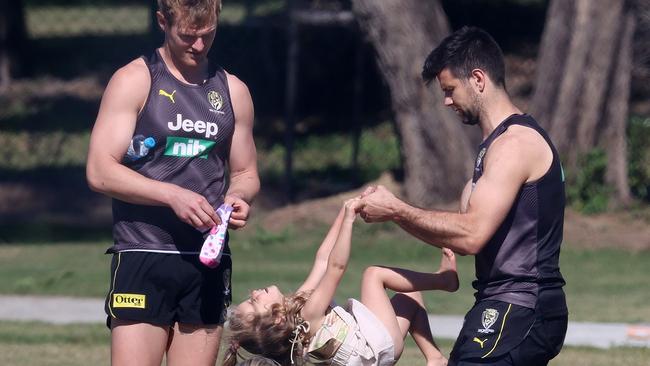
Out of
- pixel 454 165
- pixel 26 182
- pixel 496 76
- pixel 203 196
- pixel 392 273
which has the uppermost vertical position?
pixel 496 76

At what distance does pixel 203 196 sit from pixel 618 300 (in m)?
5.95

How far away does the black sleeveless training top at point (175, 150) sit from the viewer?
4.55 metres

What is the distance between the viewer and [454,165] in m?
12.5

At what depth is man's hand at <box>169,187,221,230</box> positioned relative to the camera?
4.41m

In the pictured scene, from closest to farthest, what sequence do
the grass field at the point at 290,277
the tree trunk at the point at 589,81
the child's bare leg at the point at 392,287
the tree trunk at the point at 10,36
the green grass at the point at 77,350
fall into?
1. the child's bare leg at the point at 392,287
2. the green grass at the point at 77,350
3. the grass field at the point at 290,277
4. the tree trunk at the point at 589,81
5. the tree trunk at the point at 10,36

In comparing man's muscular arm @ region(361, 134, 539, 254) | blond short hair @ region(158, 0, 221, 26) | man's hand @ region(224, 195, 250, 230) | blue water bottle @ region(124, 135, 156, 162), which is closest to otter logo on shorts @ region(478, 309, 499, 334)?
man's muscular arm @ region(361, 134, 539, 254)

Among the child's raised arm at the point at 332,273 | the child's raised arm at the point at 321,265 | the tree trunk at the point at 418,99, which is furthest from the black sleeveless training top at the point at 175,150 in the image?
the tree trunk at the point at 418,99

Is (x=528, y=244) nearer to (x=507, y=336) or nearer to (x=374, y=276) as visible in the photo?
(x=507, y=336)

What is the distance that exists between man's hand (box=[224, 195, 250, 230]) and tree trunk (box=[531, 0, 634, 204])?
855 cm

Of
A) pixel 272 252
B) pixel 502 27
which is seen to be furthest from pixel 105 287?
pixel 502 27

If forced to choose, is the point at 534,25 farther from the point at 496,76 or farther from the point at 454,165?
the point at 496,76

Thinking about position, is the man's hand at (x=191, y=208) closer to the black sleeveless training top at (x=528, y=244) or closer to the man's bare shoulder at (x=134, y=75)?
the man's bare shoulder at (x=134, y=75)

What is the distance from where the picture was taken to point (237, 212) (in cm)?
466

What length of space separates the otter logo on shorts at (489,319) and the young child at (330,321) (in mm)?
491
